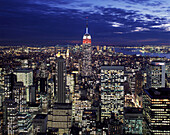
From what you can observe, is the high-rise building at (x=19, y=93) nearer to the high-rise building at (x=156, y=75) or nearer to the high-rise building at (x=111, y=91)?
the high-rise building at (x=111, y=91)

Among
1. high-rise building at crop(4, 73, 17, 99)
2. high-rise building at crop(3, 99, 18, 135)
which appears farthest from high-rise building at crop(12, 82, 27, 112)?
high-rise building at crop(3, 99, 18, 135)

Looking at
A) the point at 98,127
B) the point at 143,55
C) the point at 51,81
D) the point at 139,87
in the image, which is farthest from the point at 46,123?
the point at 143,55

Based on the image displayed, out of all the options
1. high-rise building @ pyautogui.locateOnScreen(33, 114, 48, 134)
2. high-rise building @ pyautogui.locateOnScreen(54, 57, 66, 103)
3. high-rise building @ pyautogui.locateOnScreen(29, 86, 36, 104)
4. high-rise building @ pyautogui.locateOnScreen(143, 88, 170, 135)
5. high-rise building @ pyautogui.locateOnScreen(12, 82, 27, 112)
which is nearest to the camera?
high-rise building @ pyautogui.locateOnScreen(143, 88, 170, 135)

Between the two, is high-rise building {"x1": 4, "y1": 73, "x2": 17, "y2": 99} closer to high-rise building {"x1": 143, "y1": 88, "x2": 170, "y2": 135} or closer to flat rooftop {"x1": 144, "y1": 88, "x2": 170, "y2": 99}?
flat rooftop {"x1": 144, "y1": 88, "x2": 170, "y2": 99}

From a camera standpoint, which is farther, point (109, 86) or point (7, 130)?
point (109, 86)

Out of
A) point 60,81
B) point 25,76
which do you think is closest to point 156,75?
point 60,81

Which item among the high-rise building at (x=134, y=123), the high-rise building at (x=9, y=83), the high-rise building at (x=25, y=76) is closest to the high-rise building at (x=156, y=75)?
the high-rise building at (x=134, y=123)

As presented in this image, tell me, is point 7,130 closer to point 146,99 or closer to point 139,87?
point 146,99
